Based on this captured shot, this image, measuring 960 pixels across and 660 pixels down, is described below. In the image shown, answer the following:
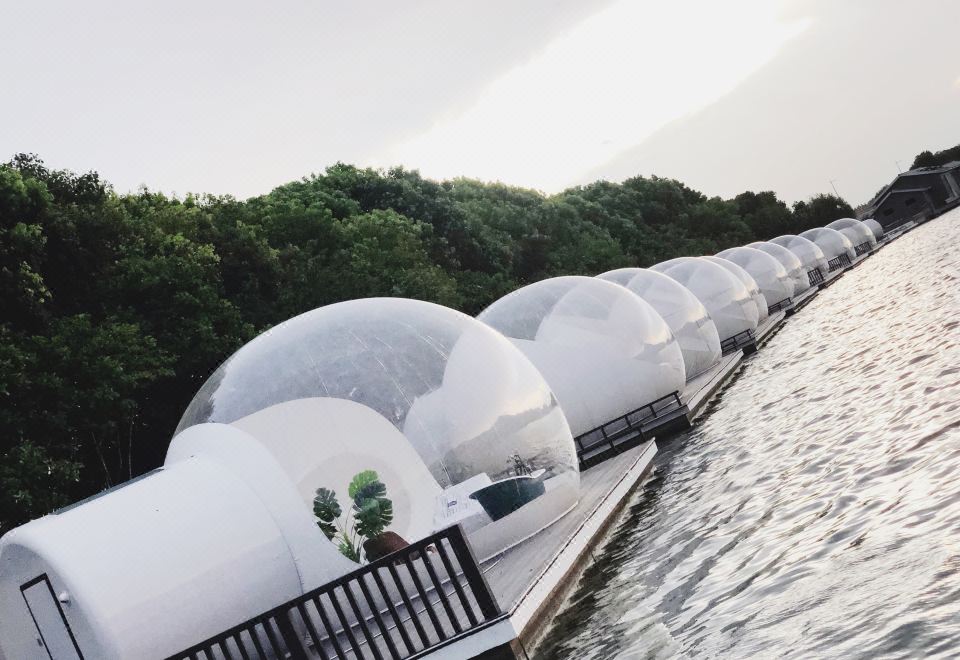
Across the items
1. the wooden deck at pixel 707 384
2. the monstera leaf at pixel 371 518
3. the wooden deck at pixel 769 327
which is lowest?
the wooden deck at pixel 707 384

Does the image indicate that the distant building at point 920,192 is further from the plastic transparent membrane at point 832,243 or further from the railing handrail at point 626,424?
the railing handrail at point 626,424

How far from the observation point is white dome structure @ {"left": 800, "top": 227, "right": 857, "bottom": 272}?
238ft

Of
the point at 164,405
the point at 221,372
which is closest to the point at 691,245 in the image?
the point at 164,405

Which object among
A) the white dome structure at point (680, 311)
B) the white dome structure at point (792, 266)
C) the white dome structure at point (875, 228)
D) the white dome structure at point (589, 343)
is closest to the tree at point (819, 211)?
the white dome structure at point (875, 228)

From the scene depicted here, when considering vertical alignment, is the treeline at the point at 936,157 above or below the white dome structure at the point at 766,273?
above

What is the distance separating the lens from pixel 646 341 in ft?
80.0

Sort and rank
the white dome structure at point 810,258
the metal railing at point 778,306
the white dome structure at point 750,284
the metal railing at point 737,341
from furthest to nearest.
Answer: the white dome structure at point 810,258, the metal railing at point 778,306, the white dome structure at point 750,284, the metal railing at point 737,341

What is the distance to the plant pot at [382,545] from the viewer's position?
37.8 ft

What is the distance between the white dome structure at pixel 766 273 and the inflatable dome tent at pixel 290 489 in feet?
126

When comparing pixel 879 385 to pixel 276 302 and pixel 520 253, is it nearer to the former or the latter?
pixel 276 302

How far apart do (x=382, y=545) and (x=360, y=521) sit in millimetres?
341

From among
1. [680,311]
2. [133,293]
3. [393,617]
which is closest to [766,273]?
[680,311]

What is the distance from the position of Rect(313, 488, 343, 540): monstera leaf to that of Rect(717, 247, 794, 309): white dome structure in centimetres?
4109

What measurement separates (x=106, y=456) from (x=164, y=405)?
252 centimetres
